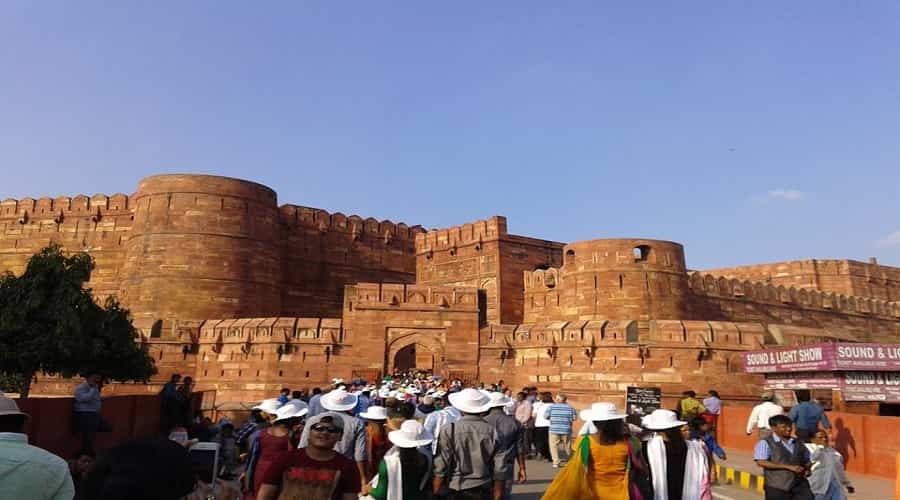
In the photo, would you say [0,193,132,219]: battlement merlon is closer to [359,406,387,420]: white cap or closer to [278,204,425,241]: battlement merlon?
[278,204,425,241]: battlement merlon

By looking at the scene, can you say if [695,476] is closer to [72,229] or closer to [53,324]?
[53,324]

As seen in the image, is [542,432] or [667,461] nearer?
[667,461]

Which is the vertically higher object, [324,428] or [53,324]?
[53,324]

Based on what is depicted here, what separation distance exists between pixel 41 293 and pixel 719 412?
14204 mm

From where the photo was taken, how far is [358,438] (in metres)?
4.35

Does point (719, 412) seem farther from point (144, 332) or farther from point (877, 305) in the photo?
point (877, 305)

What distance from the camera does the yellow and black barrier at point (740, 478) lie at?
25.6 feet

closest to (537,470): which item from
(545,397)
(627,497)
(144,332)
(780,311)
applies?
(545,397)

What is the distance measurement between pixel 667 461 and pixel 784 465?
759 millimetres

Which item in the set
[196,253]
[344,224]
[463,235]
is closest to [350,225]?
[344,224]

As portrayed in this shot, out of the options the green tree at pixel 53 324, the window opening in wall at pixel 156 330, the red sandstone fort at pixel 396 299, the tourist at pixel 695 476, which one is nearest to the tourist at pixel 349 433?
the tourist at pixel 695 476

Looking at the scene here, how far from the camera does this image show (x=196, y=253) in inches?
907

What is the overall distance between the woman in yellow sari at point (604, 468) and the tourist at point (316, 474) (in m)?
1.05

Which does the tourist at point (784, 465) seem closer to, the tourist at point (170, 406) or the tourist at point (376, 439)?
the tourist at point (376, 439)
